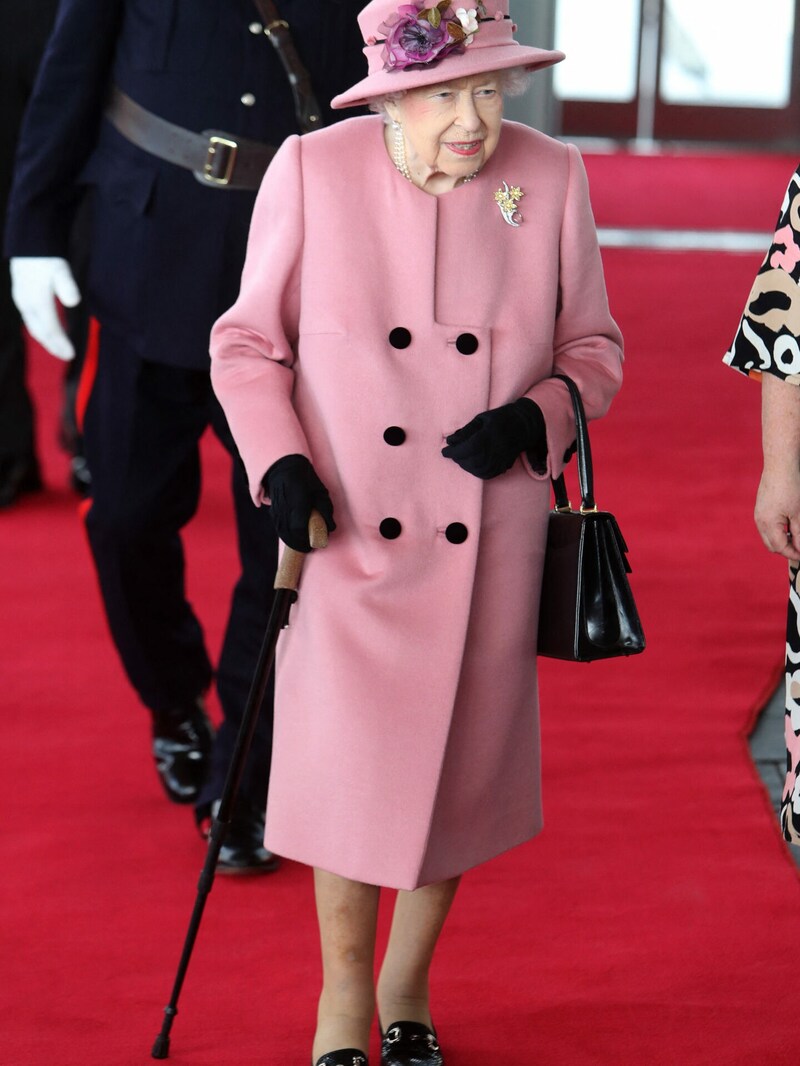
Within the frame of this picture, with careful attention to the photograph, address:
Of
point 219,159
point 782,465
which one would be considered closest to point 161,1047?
point 782,465

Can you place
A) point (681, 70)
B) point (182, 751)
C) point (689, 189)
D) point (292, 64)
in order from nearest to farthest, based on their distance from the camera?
point (292, 64) < point (182, 751) < point (689, 189) < point (681, 70)

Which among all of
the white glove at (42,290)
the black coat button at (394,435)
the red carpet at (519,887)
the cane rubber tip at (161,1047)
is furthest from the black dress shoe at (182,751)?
the black coat button at (394,435)

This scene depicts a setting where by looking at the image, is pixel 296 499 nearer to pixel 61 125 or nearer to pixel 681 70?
pixel 61 125

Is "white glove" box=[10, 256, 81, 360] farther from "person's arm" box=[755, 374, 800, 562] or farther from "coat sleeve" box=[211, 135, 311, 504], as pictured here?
"person's arm" box=[755, 374, 800, 562]

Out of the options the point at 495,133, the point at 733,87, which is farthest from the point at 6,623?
the point at 733,87

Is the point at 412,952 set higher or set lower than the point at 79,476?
higher

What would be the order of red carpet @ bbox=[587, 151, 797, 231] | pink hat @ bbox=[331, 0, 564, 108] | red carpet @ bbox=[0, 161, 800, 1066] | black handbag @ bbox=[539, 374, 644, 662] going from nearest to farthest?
pink hat @ bbox=[331, 0, 564, 108]
black handbag @ bbox=[539, 374, 644, 662]
red carpet @ bbox=[0, 161, 800, 1066]
red carpet @ bbox=[587, 151, 797, 231]

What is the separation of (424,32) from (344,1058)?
1.30 m

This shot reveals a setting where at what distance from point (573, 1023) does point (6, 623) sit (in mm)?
A: 2245

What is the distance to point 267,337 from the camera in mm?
2195

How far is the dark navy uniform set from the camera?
2.75 meters

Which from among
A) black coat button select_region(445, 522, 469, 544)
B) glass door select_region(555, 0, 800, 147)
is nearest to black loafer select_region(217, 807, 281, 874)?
black coat button select_region(445, 522, 469, 544)

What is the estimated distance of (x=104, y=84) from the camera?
288 centimetres

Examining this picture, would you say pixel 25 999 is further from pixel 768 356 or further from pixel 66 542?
pixel 66 542
